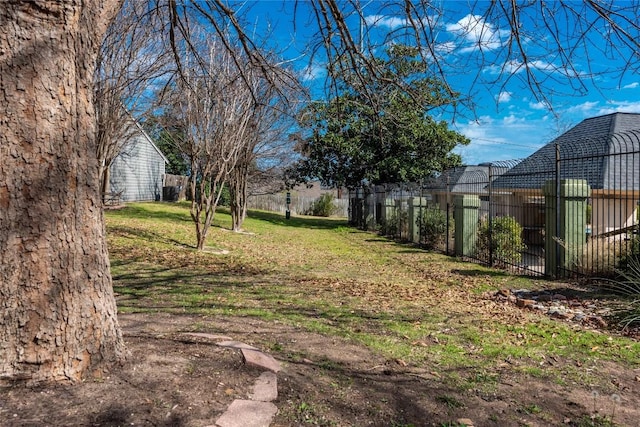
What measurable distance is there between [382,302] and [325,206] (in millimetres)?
33015

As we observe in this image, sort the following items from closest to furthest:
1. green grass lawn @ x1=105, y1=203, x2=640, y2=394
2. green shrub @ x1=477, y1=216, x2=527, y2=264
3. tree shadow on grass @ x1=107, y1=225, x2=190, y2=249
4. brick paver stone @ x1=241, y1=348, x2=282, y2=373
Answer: brick paver stone @ x1=241, y1=348, x2=282, y2=373, green grass lawn @ x1=105, y1=203, x2=640, y2=394, green shrub @ x1=477, y1=216, x2=527, y2=264, tree shadow on grass @ x1=107, y1=225, x2=190, y2=249

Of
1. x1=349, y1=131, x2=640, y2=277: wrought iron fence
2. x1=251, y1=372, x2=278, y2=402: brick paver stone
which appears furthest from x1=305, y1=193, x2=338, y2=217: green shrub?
x1=251, y1=372, x2=278, y2=402: brick paver stone

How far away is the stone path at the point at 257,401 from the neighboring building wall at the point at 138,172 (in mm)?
24572

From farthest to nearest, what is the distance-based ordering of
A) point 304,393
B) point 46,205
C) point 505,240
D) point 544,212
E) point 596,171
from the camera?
point 596,171
point 505,240
point 544,212
point 304,393
point 46,205

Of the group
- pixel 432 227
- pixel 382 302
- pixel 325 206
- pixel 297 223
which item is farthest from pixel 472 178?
pixel 325 206

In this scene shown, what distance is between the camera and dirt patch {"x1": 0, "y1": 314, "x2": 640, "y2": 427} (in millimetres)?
2354

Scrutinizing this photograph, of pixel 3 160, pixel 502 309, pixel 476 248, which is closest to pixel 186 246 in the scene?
pixel 476 248

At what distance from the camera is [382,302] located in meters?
6.73

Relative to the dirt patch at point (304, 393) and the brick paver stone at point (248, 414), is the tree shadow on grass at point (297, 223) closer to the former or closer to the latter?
the dirt patch at point (304, 393)

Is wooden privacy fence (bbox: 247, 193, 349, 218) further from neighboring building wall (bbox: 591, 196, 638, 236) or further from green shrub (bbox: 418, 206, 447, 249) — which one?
neighboring building wall (bbox: 591, 196, 638, 236)

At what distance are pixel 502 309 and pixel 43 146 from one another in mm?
5833

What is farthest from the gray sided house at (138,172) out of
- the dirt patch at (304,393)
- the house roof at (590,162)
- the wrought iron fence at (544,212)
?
the dirt patch at (304,393)

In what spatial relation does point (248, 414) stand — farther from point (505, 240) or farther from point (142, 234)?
point (142, 234)

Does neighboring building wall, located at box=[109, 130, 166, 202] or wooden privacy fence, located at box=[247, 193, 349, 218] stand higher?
neighboring building wall, located at box=[109, 130, 166, 202]
